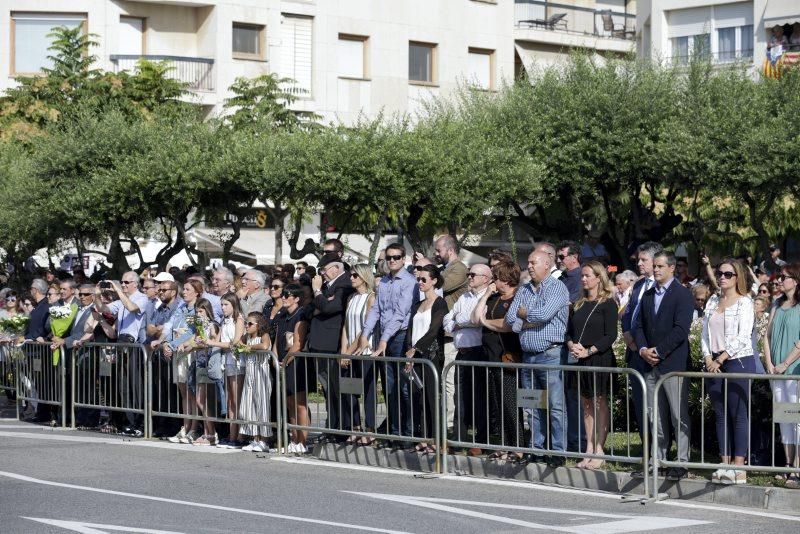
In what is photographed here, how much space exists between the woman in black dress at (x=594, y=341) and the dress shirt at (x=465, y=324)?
1.06m

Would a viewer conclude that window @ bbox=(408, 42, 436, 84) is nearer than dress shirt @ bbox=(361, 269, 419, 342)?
No

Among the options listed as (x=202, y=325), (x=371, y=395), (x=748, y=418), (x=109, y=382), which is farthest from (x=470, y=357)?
(x=109, y=382)

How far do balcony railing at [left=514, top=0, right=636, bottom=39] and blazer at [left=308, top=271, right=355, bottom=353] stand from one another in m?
37.4

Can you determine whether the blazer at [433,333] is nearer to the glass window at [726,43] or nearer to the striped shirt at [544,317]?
the striped shirt at [544,317]

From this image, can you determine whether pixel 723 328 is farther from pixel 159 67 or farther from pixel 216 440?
pixel 159 67

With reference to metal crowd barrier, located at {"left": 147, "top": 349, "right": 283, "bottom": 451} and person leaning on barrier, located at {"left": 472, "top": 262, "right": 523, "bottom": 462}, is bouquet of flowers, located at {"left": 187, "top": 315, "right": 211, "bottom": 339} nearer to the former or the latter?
metal crowd barrier, located at {"left": 147, "top": 349, "right": 283, "bottom": 451}

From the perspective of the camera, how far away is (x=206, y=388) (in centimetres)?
1596

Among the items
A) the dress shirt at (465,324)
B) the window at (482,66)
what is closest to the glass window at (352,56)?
the window at (482,66)

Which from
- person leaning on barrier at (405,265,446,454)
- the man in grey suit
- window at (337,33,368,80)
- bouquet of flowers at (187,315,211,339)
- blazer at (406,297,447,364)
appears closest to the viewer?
person leaning on barrier at (405,265,446,454)

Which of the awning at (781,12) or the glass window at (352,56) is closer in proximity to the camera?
the awning at (781,12)

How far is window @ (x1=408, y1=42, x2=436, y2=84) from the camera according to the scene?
48062 mm

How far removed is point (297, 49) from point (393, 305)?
32.1 m

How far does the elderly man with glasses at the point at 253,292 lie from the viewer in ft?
53.6

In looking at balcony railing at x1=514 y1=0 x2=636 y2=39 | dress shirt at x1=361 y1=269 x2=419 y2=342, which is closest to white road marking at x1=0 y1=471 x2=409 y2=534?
dress shirt at x1=361 y1=269 x2=419 y2=342
